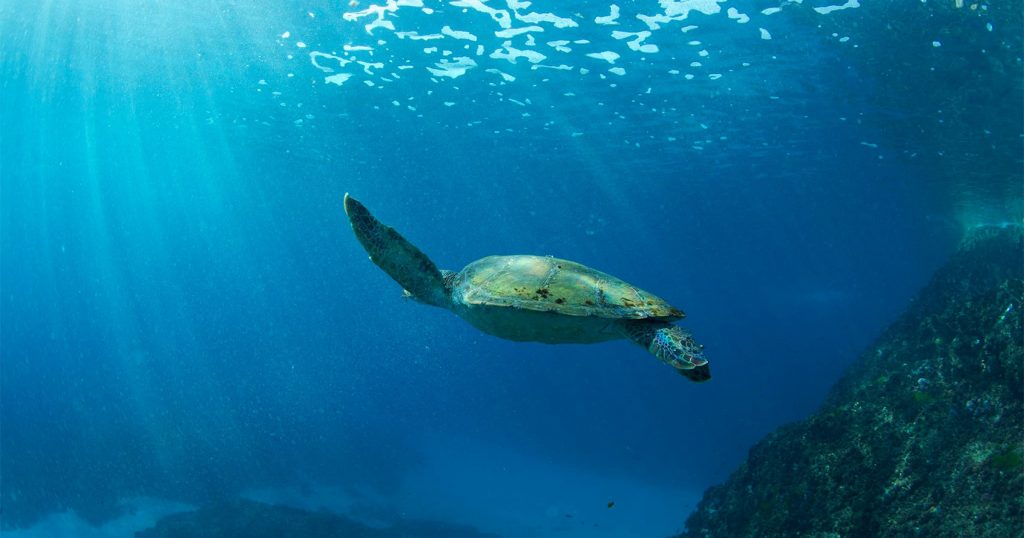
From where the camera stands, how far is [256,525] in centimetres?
1948

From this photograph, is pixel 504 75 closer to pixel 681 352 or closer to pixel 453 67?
pixel 453 67

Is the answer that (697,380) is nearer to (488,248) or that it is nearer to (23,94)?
(23,94)

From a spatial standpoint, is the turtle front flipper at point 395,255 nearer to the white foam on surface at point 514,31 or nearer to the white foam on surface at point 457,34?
the white foam on surface at point 514,31

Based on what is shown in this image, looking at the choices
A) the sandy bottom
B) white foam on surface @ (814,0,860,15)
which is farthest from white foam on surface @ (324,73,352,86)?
the sandy bottom

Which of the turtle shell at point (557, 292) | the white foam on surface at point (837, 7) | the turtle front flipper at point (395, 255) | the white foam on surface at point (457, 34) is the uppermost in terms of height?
the white foam on surface at point (837, 7)

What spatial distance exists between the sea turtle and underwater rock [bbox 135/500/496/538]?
59.6ft

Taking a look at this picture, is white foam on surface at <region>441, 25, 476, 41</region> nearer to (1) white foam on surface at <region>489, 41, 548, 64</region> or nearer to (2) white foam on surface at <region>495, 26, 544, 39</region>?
(2) white foam on surface at <region>495, 26, 544, 39</region>

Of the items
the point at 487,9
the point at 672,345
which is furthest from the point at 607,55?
the point at 672,345

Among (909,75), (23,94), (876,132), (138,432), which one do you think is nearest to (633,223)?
(876,132)

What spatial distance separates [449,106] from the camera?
2311cm

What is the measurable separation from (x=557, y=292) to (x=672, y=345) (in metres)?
1.05

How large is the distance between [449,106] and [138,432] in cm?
2503

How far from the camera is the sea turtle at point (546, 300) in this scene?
4230 millimetres

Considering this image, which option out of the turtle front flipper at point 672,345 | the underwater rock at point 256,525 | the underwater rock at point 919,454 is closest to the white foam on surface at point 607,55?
the underwater rock at point 919,454
